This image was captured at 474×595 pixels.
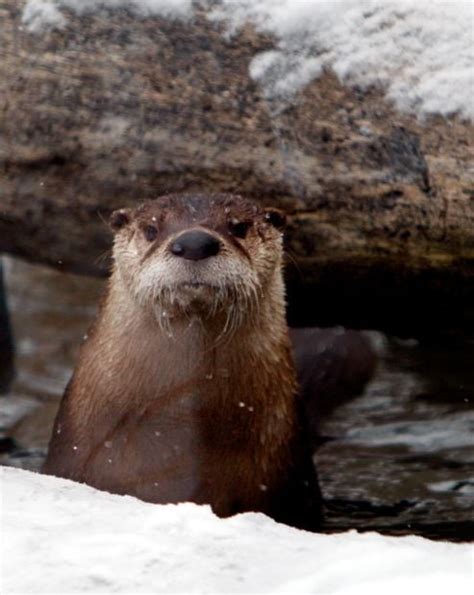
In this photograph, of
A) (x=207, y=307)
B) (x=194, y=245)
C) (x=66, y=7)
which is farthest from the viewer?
(x=66, y=7)

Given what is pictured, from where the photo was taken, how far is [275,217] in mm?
3699

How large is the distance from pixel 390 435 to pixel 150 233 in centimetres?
140

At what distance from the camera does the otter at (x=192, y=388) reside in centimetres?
354

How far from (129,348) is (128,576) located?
152 centimetres

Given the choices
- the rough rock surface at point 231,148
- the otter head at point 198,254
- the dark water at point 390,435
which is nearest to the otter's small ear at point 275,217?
the otter head at point 198,254

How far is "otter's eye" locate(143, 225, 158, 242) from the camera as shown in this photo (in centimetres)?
356

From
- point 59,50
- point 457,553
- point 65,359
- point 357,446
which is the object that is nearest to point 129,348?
point 59,50

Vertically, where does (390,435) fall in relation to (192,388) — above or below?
below

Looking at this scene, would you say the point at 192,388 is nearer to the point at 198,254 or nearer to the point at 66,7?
the point at 198,254

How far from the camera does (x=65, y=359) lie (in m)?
5.59

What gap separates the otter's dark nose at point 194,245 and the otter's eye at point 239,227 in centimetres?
30

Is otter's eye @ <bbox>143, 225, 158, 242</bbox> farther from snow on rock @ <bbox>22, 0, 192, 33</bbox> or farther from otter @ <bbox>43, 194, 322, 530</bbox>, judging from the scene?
snow on rock @ <bbox>22, 0, 192, 33</bbox>

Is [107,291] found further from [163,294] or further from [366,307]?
[366,307]

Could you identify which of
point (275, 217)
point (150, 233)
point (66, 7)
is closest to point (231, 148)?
point (275, 217)
